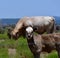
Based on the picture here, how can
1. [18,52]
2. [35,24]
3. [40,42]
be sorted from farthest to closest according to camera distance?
[35,24] < [18,52] < [40,42]

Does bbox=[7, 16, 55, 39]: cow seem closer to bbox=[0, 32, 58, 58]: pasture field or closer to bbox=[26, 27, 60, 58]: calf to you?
bbox=[0, 32, 58, 58]: pasture field

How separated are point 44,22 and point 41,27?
74cm

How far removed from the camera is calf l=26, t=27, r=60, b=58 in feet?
27.6

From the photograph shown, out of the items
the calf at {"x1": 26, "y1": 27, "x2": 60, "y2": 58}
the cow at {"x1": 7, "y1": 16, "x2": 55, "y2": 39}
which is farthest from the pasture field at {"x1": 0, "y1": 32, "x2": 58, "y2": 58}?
the cow at {"x1": 7, "y1": 16, "x2": 55, "y2": 39}

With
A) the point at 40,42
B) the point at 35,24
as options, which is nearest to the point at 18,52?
the point at 40,42

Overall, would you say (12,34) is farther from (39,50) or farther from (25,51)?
(39,50)

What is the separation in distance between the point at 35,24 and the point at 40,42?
7490 mm

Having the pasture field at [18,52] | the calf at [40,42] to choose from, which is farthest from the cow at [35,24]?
the calf at [40,42]

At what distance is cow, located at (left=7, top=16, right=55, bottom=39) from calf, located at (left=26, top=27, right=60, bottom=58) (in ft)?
18.8

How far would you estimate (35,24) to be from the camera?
16031 mm

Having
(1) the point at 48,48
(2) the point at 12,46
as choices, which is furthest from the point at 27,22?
(1) the point at 48,48

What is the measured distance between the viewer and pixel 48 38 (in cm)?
873

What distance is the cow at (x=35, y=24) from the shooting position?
14881 mm

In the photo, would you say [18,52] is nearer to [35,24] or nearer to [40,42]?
[40,42]
